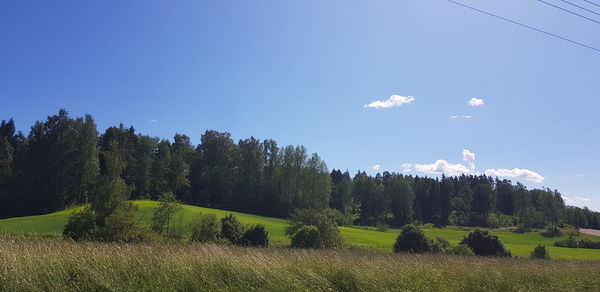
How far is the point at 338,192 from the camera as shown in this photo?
119562mm

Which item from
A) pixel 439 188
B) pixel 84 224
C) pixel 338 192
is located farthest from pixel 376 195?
pixel 84 224

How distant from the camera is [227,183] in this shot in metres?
101

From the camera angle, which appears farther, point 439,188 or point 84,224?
point 439,188

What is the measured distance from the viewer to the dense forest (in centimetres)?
7625

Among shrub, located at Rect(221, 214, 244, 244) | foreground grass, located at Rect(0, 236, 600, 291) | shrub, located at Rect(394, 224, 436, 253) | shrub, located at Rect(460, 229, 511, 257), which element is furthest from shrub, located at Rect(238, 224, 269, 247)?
foreground grass, located at Rect(0, 236, 600, 291)

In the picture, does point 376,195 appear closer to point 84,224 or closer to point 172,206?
point 172,206

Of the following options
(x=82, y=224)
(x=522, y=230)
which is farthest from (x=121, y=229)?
(x=522, y=230)

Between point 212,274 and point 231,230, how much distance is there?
25121 millimetres

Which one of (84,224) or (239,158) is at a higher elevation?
(239,158)

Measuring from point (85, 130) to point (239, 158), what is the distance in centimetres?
3981

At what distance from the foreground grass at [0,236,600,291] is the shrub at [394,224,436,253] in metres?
24.6

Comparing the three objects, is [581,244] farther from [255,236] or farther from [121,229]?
Answer: [121,229]

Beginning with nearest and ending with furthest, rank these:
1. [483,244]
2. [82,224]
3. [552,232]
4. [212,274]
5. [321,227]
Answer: [212,274]
[82,224]
[321,227]
[483,244]
[552,232]

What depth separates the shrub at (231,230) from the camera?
32531 millimetres
